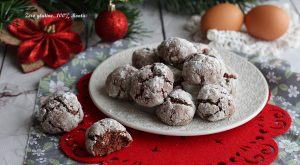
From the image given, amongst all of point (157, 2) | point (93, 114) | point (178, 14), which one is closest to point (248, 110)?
point (93, 114)

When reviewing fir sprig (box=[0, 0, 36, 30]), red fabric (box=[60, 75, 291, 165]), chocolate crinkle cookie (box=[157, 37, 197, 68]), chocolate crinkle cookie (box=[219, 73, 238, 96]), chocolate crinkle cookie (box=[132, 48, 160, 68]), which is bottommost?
red fabric (box=[60, 75, 291, 165])

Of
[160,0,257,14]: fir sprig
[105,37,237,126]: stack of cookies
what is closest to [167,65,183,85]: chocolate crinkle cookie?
[105,37,237,126]: stack of cookies

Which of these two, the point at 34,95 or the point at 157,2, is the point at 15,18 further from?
the point at 157,2

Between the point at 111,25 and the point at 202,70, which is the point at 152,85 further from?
the point at 111,25

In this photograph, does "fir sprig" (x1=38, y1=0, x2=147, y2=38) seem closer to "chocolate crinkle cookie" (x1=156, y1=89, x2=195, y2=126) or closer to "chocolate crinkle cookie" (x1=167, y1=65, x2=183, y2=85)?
"chocolate crinkle cookie" (x1=167, y1=65, x2=183, y2=85)

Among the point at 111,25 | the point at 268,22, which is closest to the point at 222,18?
the point at 268,22
